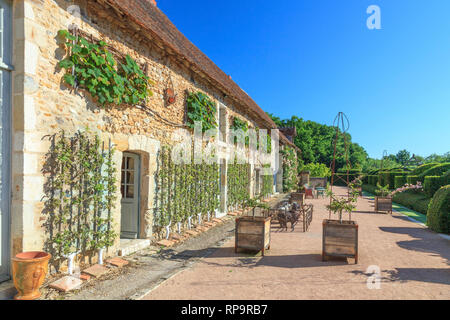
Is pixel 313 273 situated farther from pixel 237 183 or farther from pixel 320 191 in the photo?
pixel 320 191

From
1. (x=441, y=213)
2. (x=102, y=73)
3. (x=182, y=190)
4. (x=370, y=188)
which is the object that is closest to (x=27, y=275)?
(x=102, y=73)

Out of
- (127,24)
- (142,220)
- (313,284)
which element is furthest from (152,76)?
(313,284)

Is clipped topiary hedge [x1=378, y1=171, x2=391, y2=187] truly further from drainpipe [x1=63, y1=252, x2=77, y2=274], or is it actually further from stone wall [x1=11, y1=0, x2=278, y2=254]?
drainpipe [x1=63, y1=252, x2=77, y2=274]

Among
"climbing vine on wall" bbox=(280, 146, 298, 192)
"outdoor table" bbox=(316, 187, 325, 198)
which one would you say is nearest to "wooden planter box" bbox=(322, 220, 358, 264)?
"outdoor table" bbox=(316, 187, 325, 198)

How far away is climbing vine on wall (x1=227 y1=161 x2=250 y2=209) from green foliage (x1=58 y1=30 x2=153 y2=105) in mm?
6172

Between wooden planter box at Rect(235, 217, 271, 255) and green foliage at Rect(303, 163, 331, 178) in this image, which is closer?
wooden planter box at Rect(235, 217, 271, 255)

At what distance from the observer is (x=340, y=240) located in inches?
212

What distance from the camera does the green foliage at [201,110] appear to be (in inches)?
320

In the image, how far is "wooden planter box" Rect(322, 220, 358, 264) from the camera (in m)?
5.28

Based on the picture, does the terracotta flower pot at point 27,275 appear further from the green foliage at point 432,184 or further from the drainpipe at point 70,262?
the green foliage at point 432,184

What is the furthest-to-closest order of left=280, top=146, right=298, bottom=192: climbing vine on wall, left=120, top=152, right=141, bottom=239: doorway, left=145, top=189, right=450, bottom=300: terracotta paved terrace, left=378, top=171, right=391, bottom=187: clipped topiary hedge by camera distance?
left=378, top=171, right=391, bottom=187: clipped topiary hedge < left=280, top=146, right=298, bottom=192: climbing vine on wall < left=120, top=152, right=141, bottom=239: doorway < left=145, top=189, right=450, bottom=300: terracotta paved terrace

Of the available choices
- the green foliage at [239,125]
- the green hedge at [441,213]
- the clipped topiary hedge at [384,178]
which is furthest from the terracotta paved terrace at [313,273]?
the clipped topiary hedge at [384,178]

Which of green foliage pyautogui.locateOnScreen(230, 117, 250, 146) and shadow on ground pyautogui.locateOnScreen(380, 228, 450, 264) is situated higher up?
green foliage pyautogui.locateOnScreen(230, 117, 250, 146)

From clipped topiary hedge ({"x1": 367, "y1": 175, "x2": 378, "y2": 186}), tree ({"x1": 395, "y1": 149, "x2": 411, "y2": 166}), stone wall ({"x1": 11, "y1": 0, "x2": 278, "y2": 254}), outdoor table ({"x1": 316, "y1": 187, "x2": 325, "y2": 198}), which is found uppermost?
tree ({"x1": 395, "y1": 149, "x2": 411, "y2": 166})
